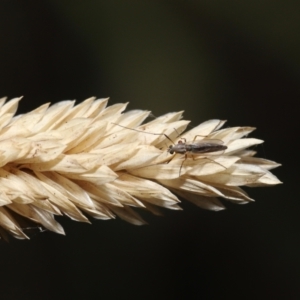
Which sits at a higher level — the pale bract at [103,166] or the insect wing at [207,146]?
the insect wing at [207,146]

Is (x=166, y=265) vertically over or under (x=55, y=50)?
under

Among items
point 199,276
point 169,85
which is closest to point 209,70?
point 169,85

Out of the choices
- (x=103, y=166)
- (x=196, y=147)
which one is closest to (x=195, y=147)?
(x=196, y=147)

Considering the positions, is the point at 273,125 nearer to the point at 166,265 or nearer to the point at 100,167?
the point at 166,265

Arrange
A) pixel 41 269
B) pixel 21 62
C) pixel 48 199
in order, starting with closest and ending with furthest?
pixel 48 199 < pixel 41 269 < pixel 21 62

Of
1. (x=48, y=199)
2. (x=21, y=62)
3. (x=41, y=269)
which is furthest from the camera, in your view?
(x=21, y=62)

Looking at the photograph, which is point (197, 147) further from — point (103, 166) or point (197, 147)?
point (103, 166)

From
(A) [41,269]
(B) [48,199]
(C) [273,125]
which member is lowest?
(A) [41,269]

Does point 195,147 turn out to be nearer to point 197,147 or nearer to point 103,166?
point 197,147
